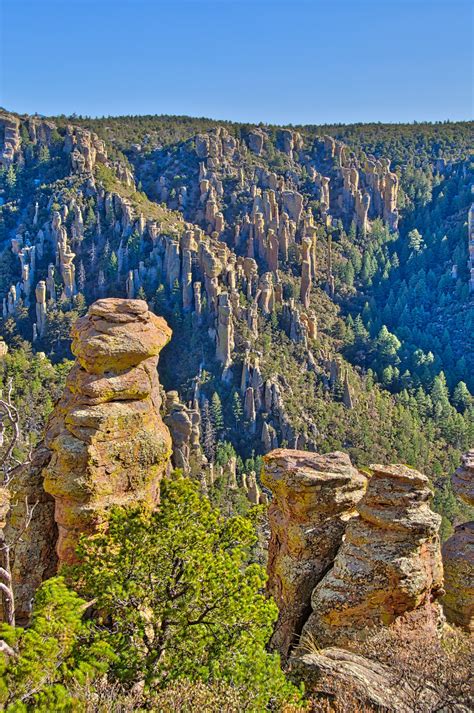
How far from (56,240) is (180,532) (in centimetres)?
Result: 10039

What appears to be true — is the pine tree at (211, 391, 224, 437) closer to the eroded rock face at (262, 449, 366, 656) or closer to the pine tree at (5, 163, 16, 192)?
the eroded rock face at (262, 449, 366, 656)

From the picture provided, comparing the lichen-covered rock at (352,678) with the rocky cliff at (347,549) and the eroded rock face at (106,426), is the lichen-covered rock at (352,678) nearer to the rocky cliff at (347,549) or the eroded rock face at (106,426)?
the rocky cliff at (347,549)

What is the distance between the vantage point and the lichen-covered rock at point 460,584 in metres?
16.5

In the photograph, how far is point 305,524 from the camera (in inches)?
568

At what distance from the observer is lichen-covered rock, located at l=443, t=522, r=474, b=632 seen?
16531 mm

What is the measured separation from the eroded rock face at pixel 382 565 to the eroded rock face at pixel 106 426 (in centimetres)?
469

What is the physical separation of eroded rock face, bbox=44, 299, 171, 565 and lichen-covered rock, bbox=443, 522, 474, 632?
30.7ft

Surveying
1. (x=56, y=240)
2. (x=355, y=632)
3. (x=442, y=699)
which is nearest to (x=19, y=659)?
(x=442, y=699)

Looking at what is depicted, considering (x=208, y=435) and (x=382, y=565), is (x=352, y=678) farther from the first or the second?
(x=208, y=435)

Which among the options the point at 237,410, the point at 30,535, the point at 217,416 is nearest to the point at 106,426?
the point at 30,535

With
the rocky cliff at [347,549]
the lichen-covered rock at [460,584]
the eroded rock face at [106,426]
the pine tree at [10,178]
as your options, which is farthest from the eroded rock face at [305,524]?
the pine tree at [10,178]

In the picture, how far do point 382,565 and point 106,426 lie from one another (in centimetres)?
690

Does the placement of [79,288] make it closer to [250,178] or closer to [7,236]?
[7,236]

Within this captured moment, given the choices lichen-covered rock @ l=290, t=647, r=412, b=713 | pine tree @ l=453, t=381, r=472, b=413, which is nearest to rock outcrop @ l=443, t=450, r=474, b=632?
lichen-covered rock @ l=290, t=647, r=412, b=713
